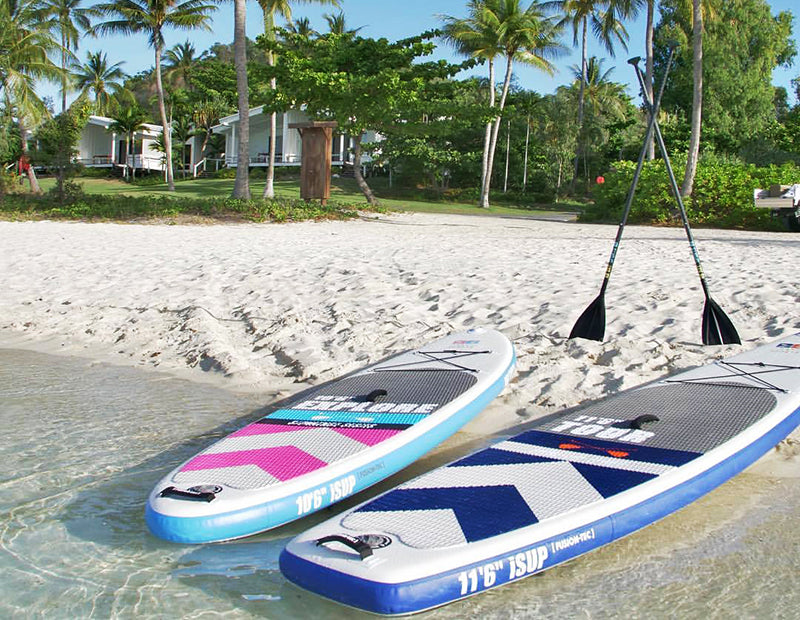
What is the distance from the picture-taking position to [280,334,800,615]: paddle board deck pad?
8.87 feet

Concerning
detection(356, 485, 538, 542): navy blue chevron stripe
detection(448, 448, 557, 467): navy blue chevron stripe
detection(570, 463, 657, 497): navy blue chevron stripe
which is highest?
detection(570, 463, 657, 497): navy blue chevron stripe

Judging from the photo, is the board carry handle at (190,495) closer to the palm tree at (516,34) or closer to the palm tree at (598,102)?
the palm tree at (516,34)

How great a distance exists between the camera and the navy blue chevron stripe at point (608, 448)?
3551 millimetres

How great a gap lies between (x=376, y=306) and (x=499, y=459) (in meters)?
3.87

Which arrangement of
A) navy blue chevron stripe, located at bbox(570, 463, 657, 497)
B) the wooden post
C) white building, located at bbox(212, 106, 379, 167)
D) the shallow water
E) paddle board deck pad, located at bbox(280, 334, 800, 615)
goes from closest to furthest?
1. paddle board deck pad, located at bbox(280, 334, 800, 615)
2. the shallow water
3. navy blue chevron stripe, located at bbox(570, 463, 657, 497)
4. the wooden post
5. white building, located at bbox(212, 106, 379, 167)

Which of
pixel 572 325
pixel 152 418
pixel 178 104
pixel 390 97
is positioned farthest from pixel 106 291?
pixel 178 104

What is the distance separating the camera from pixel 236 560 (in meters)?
3.22

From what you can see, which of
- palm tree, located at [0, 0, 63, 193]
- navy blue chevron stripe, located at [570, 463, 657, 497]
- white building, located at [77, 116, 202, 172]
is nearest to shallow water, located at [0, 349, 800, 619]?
navy blue chevron stripe, located at [570, 463, 657, 497]

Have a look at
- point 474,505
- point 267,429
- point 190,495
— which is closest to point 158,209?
point 267,429

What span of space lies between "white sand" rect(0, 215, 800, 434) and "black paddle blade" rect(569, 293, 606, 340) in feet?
0.31

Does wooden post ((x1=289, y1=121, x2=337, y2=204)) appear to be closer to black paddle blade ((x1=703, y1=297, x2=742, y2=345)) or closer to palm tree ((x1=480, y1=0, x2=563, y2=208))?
palm tree ((x1=480, y1=0, x2=563, y2=208))

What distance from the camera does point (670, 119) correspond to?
128 feet

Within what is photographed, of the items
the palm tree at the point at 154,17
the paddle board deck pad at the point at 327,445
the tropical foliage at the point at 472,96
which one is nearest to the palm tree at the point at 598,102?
the tropical foliage at the point at 472,96

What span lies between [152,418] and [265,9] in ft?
75.2
